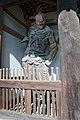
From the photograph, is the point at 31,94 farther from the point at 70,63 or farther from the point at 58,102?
the point at 70,63

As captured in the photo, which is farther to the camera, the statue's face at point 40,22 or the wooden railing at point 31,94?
the statue's face at point 40,22

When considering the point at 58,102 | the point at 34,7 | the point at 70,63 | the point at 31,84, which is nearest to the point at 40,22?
the point at 34,7

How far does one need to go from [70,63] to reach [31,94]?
93 cm

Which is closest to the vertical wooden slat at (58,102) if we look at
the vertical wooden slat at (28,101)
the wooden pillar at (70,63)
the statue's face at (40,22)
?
the wooden pillar at (70,63)

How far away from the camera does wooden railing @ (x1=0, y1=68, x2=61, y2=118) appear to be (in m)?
2.34

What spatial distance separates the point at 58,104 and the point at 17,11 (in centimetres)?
339

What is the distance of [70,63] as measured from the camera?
2.06m

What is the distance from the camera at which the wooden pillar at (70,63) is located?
2.03 m

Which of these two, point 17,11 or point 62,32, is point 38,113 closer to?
point 62,32

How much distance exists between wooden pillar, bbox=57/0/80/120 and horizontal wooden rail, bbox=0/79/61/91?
223mm

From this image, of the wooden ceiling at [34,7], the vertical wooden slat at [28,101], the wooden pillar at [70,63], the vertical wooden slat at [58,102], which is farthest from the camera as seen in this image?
the wooden ceiling at [34,7]

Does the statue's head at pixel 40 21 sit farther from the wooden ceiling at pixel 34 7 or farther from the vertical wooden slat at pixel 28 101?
the vertical wooden slat at pixel 28 101

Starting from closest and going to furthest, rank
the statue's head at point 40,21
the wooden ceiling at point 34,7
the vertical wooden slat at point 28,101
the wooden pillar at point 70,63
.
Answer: the wooden pillar at point 70,63
the vertical wooden slat at point 28,101
the statue's head at point 40,21
the wooden ceiling at point 34,7

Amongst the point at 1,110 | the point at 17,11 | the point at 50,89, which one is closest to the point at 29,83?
the point at 50,89
